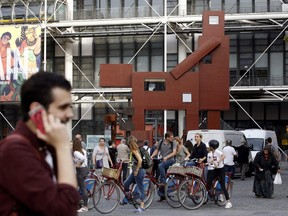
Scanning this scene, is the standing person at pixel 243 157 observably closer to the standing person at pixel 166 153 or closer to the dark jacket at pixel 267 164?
the dark jacket at pixel 267 164

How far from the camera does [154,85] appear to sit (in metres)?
39.1

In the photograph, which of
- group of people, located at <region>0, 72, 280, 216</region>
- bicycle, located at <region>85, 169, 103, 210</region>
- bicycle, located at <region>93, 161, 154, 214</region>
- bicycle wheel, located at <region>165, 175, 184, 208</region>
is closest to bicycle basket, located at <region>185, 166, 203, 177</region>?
bicycle wheel, located at <region>165, 175, 184, 208</region>

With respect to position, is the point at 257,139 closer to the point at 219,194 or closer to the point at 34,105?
the point at 219,194

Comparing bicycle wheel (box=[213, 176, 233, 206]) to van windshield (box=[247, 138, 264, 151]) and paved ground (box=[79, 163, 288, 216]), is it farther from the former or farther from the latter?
van windshield (box=[247, 138, 264, 151])

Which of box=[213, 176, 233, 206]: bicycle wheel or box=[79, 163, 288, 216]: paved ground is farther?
box=[213, 176, 233, 206]: bicycle wheel

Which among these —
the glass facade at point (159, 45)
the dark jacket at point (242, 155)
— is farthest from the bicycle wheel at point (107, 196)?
the glass facade at point (159, 45)

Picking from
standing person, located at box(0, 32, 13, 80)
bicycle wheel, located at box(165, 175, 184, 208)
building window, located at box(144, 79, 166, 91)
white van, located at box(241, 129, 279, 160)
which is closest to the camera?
bicycle wheel, located at box(165, 175, 184, 208)

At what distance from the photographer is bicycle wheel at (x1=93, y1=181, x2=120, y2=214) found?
15289 mm

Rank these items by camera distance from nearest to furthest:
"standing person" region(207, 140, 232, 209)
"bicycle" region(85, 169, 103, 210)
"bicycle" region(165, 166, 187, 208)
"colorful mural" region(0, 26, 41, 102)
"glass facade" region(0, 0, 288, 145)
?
"bicycle" region(85, 169, 103, 210) → "bicycle" region(165, 166, 187, 208) → "standing person" region(207, 140, 232, 209) → "colorful mural" region(0, 26, 41, 102) → "glass facade" region(0, 0, 288, 145)

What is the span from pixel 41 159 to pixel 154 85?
36166mm

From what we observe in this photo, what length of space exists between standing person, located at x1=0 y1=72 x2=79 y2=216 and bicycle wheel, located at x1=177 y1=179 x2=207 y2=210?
13.5 m

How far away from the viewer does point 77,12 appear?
4978 cm

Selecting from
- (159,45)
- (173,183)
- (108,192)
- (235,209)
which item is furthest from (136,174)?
(159,45)

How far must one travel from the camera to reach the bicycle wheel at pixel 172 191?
16.6 m
